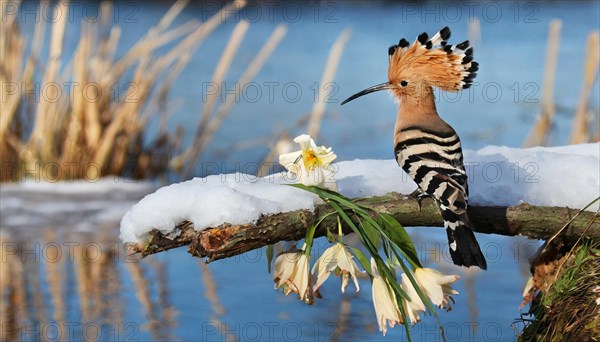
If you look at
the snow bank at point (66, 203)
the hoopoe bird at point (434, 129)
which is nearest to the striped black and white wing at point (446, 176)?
the hoopoe bird at point (434, 129)

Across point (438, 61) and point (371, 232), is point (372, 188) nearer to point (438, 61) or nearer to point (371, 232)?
point (371, 232)

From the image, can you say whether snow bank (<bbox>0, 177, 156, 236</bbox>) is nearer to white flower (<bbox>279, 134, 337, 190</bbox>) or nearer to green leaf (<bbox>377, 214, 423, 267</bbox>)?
white flower (<bbox>279, 134, 337, 190</bbox>)

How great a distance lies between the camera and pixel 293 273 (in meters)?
1.89

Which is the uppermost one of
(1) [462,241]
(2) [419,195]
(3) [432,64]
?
(3) [432,64]

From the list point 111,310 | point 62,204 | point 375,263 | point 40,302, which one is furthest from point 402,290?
point 62,204

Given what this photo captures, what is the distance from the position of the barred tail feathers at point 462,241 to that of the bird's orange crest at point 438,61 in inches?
17.2

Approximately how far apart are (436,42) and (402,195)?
1.48 feet

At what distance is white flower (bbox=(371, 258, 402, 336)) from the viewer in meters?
1.87

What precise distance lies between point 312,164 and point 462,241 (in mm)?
370

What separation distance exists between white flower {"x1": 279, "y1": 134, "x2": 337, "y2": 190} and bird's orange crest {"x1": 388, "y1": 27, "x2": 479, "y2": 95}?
45cm

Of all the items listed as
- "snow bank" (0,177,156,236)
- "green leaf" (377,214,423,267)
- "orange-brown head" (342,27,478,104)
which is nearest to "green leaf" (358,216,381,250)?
"green leaf" (377,214,423,267)

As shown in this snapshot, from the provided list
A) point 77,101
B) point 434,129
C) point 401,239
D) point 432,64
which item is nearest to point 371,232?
point 401,239

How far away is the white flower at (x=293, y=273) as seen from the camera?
6.16 feet

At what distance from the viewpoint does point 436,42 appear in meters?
2.29
